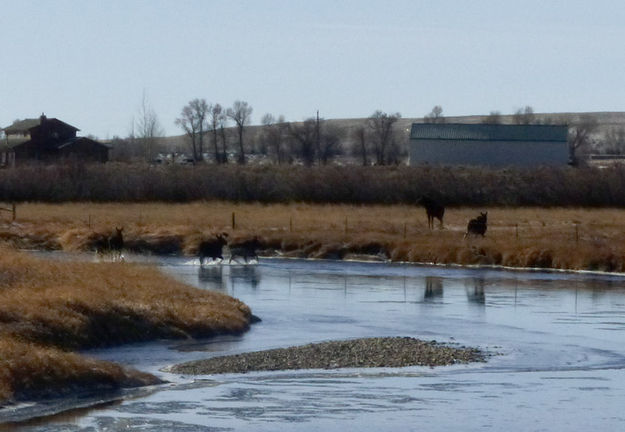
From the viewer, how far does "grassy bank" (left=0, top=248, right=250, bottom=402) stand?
20531 mm

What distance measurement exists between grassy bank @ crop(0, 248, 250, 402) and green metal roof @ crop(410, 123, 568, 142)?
7685 cm

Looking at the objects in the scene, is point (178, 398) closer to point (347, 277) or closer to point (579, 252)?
point (347, 277)

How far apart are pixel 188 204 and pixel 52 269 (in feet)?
155

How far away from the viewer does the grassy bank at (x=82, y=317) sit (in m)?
20.5

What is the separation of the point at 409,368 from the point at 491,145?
3373 inches

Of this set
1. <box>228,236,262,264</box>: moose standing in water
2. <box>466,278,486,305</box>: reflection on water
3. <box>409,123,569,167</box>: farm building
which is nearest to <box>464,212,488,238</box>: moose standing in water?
<box>466,278,486,305</box>: reflection on water

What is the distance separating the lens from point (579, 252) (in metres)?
46.9

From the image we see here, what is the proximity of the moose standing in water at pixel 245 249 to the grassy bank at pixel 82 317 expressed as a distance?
13.3 m

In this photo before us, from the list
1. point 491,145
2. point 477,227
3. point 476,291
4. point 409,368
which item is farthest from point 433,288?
point 491,145

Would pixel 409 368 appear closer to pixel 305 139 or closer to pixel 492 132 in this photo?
pixel 492 132

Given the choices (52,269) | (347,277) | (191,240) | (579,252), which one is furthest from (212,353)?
(191,240)

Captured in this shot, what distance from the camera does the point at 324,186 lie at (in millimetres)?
81000

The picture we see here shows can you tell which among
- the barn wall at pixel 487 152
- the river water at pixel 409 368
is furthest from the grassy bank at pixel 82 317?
the barn wall at pixel 487 152

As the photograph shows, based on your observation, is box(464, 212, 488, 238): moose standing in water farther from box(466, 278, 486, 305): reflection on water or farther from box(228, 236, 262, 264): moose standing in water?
box(228, 236, 262, 264): moose standing in water
